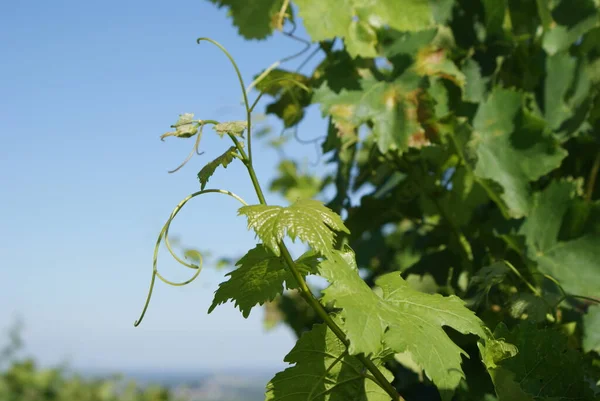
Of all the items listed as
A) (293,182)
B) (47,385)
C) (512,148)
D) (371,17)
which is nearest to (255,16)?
(371,17)

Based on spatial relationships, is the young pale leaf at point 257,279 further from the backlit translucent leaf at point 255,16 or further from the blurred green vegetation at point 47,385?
the blurred green vegetation at point 47,385

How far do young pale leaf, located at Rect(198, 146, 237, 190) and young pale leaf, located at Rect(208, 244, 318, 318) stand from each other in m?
0.10

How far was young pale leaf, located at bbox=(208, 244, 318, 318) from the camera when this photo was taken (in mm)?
770

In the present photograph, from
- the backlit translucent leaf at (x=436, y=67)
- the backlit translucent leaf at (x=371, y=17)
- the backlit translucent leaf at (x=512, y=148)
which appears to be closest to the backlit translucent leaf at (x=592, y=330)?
the backlit translucent leaf at (x=512, y=148)

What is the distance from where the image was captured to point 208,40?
0.88 m

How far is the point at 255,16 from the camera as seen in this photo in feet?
4.81

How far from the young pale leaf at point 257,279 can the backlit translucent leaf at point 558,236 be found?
62 centimetres

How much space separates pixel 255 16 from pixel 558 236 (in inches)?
30.0

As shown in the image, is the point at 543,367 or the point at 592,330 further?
the point at 592,330

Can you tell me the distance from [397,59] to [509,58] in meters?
0.28

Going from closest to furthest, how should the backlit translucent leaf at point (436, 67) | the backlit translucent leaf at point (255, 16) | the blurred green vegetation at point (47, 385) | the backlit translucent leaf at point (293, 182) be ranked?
the backlit translucent leaf at point (436, 67) < the backlit translucent leaf at point (255, 16) < the backlit translucent leaf at point (293, 182) < the blurred green vegetation at point (47, 385)

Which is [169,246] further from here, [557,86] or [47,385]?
[47,385]

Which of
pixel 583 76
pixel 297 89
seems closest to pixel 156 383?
pixel 297 89

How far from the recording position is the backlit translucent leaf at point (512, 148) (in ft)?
4.18
